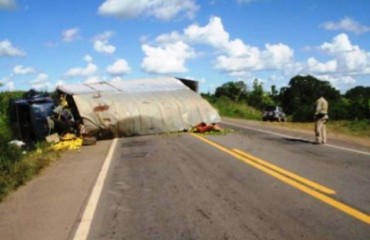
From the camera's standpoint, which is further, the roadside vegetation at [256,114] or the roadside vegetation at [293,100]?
the roadside vegetation at [293,100]

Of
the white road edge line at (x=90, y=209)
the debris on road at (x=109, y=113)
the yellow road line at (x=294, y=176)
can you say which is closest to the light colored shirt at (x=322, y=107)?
the yellow road line at (x=294, y=176)

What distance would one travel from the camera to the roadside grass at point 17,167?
1105cm

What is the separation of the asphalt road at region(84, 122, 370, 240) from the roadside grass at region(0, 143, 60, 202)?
1.99 m

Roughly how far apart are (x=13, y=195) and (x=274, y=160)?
20.1ft

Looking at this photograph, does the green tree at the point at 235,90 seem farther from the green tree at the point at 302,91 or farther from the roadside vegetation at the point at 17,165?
the roadside vegetation at the point at 17,165

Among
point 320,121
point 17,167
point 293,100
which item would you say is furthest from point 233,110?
point 17,167

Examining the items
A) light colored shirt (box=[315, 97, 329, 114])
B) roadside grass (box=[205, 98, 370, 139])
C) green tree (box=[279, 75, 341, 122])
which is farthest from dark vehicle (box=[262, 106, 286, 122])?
green tree (box=[279, 75, 341, 122])

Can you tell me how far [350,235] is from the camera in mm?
5879

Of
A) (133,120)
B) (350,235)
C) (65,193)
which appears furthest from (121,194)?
(133,120)

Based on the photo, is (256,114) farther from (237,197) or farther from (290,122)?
(237,197)

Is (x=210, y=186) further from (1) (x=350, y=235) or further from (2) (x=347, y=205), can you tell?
(1) (x=350, y=235)

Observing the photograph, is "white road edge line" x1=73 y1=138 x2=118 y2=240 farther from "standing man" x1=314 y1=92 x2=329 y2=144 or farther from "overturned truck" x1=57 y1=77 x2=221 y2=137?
"overturned truck" x1=57 y1=77 x2=221 y2=137

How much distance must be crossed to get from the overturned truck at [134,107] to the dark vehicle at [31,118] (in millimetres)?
1162

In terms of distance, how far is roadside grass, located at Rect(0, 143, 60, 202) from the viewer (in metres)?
11.0
